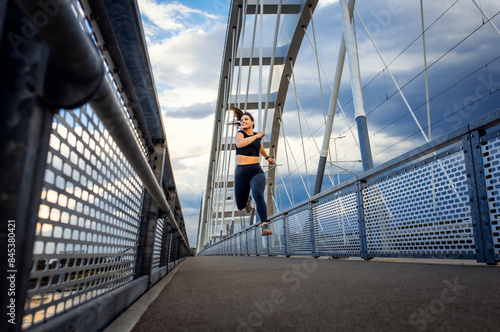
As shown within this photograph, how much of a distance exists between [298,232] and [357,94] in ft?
11.9

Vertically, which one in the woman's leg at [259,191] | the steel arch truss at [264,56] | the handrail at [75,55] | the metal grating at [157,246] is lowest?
the metal grating at [157,246]

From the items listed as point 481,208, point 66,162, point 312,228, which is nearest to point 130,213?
→ point 66,162

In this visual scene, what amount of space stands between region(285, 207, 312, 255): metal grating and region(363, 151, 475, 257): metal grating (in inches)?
79.6

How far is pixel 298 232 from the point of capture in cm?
655

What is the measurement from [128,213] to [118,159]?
0.45 m

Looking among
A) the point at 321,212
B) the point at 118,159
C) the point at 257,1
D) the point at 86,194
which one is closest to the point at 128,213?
the point at 118,159

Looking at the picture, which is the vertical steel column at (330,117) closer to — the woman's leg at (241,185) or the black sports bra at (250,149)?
the woman's leg at (241,185)

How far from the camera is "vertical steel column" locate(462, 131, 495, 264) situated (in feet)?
8.45

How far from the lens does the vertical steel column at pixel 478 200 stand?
8.45 ft

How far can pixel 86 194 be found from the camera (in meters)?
1.19

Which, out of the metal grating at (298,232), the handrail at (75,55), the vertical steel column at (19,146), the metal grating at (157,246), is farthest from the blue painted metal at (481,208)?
the metal grating at (298,232)

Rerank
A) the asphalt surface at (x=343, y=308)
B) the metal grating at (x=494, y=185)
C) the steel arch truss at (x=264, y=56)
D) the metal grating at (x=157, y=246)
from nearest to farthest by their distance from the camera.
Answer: the asphalt surface at (x=343, y=308), the metal grating at (x=494, y=185), the metal grating at (x=157, y=246), the steel arch truss at (x=264, y=56)

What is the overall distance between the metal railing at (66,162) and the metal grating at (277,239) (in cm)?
583

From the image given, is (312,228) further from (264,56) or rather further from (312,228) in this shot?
(264,56)
